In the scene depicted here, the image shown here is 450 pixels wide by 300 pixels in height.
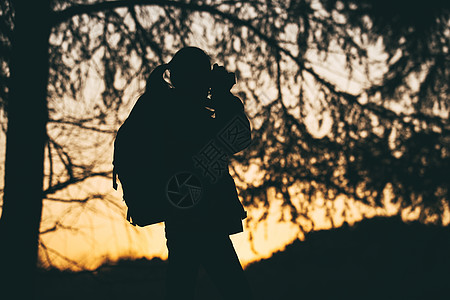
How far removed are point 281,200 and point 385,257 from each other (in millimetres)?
1645

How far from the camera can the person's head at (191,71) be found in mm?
2459

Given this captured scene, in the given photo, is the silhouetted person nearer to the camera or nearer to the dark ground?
the camera

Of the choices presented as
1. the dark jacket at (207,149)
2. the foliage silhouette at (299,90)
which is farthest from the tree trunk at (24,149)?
the dark jacket at (207,149)

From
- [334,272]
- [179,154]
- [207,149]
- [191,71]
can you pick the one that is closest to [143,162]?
[179,154]

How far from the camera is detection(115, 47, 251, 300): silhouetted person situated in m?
2.38

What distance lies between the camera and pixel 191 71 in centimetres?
246

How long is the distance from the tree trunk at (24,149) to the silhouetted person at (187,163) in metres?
2.34

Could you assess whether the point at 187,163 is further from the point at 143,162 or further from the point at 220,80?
the point at 220,80

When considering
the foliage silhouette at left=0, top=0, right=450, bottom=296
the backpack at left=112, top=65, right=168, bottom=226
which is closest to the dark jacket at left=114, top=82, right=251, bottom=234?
the backpack at left=112, top=65, right=168, bottom=226

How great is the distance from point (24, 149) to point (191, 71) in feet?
8.86

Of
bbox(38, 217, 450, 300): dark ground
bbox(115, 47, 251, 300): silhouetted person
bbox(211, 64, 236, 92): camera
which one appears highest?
bbox(211, 64, 236, 92): camera

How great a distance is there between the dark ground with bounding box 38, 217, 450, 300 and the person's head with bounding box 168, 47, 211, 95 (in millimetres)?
2700

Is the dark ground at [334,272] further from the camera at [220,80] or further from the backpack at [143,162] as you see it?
the camera at [220,80]

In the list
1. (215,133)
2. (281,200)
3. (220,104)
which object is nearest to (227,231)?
(215,133)
